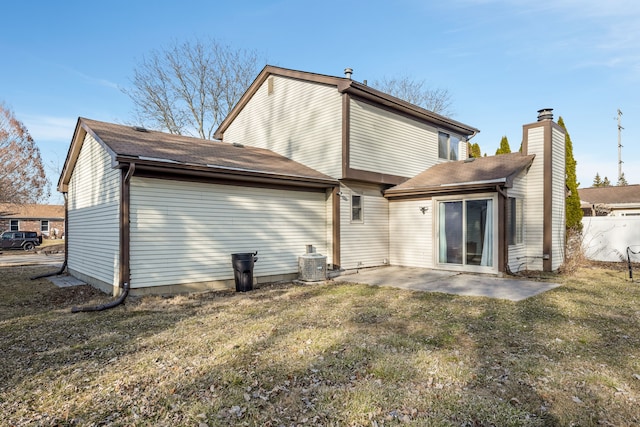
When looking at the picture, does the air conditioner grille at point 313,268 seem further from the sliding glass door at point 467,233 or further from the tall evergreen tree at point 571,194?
the tall evergreen tree at point 571,194

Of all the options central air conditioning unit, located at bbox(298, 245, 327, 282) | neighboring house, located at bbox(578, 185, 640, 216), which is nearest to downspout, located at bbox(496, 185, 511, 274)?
central air conditioning unit, located at bbox(298, 245, 327, 282)

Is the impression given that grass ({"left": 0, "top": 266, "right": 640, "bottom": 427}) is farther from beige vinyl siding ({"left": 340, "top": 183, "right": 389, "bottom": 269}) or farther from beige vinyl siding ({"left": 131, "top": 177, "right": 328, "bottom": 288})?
beige vinyl siding ({"left": 340, "top": 183, "right": 389, "bottom": 269})

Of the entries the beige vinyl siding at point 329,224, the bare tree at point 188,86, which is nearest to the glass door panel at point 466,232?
the beige vinyl siding at point 329,224

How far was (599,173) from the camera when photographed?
4766 centimetres

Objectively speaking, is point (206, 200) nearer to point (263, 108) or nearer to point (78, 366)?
point (78, 366)

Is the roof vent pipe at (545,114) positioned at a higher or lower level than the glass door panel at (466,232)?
higher

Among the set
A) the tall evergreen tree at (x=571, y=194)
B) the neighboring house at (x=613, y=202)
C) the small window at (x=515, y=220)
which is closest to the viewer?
the small window at (x=515, y=220)

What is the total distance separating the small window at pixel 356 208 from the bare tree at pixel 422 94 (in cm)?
2043

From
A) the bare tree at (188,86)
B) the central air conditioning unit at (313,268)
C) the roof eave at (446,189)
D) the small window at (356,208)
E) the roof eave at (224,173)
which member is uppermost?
the bare tree at (188,86)

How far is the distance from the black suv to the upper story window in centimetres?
2762

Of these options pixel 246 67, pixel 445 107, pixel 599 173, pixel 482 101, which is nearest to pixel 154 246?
pixel 482 101

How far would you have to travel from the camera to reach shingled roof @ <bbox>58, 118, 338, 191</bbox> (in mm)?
7566

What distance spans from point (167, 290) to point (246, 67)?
69.3 ft

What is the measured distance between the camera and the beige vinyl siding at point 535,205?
35.3 ft
